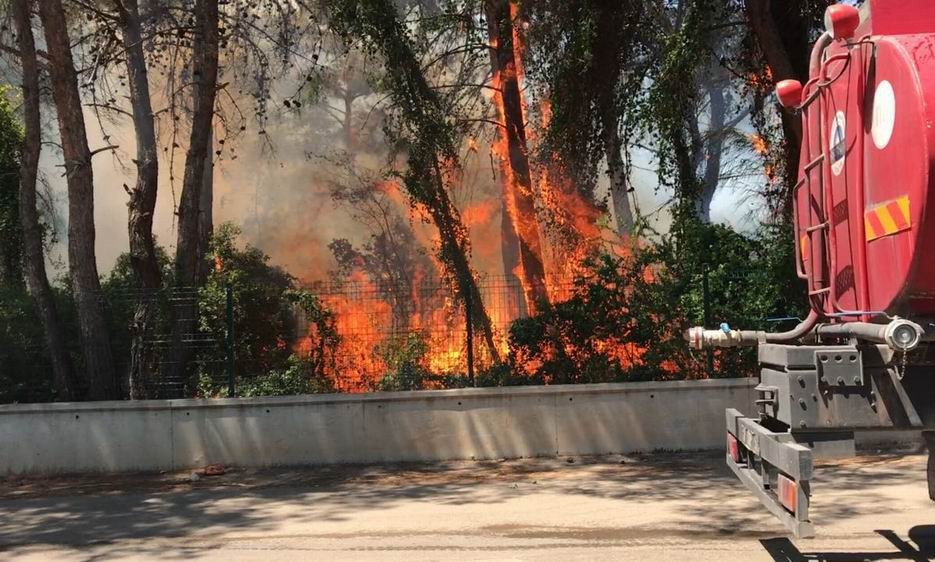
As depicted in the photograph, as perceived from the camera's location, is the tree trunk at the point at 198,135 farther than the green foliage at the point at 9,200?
No

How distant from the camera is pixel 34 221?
12.6m

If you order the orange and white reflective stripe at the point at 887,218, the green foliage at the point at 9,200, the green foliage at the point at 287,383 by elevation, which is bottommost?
the green foliage at the point at 287,383

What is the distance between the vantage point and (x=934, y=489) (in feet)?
16.6

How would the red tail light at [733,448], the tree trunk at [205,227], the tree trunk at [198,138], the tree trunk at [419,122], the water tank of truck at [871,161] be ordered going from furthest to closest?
the tree trunk at [205,227] → the tree trunk at [419,122] → the tree trunk at [198,138] → the red tail light at [733,448] → the water tank of truck at [871,161]

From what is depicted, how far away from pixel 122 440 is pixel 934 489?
9303 millimetres

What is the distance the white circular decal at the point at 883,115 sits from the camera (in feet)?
13.0

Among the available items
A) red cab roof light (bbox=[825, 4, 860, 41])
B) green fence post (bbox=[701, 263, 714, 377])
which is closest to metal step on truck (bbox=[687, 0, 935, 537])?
red cab roof light (bbox=[825, 4, 860, 41])

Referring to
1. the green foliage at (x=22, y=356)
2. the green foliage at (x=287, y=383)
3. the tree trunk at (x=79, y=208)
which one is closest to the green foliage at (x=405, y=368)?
the green foliage at (x=287, y=383)

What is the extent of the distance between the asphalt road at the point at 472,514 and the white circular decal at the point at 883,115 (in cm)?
297

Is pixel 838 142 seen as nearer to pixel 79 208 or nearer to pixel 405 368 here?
pixel 405 368

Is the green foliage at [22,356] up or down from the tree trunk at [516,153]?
down

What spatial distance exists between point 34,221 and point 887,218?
12.2m

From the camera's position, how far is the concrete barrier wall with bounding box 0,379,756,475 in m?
10.6

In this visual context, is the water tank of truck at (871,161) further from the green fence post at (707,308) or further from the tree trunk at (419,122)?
the tree trunk at (419,122)
